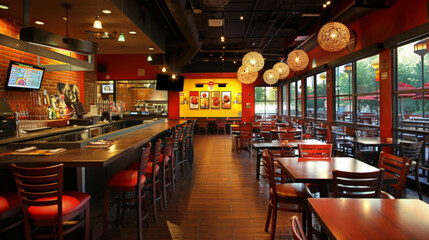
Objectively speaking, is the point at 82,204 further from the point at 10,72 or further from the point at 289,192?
the point at 10,72

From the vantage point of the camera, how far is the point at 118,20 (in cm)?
520

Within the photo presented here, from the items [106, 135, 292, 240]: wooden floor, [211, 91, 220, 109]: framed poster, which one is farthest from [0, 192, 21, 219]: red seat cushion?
[211, 91, 220, 109]: framed poster

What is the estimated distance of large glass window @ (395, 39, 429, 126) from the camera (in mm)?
4625

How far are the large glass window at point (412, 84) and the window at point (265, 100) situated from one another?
34.4 feet

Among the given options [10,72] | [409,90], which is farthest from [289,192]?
[10,72]

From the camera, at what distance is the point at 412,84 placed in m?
4.90

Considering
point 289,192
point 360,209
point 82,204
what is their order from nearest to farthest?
point 360,209
point 82,204
point 289,192

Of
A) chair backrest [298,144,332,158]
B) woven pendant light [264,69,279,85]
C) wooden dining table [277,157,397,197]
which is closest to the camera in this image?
wooden dining table [277,157,397,197]

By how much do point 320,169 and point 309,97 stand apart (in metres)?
8.31

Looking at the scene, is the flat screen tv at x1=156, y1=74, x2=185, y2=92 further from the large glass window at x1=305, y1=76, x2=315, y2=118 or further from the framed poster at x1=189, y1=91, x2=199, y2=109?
the large glass window at x1=305, y1=76, x2=315, y2=118

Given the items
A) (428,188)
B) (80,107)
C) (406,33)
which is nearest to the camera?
(428,188)

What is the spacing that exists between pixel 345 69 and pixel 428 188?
4032 millimetres

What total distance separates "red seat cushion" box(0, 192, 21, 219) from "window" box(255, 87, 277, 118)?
46.2 feet

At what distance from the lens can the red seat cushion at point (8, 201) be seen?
2.04 meters
